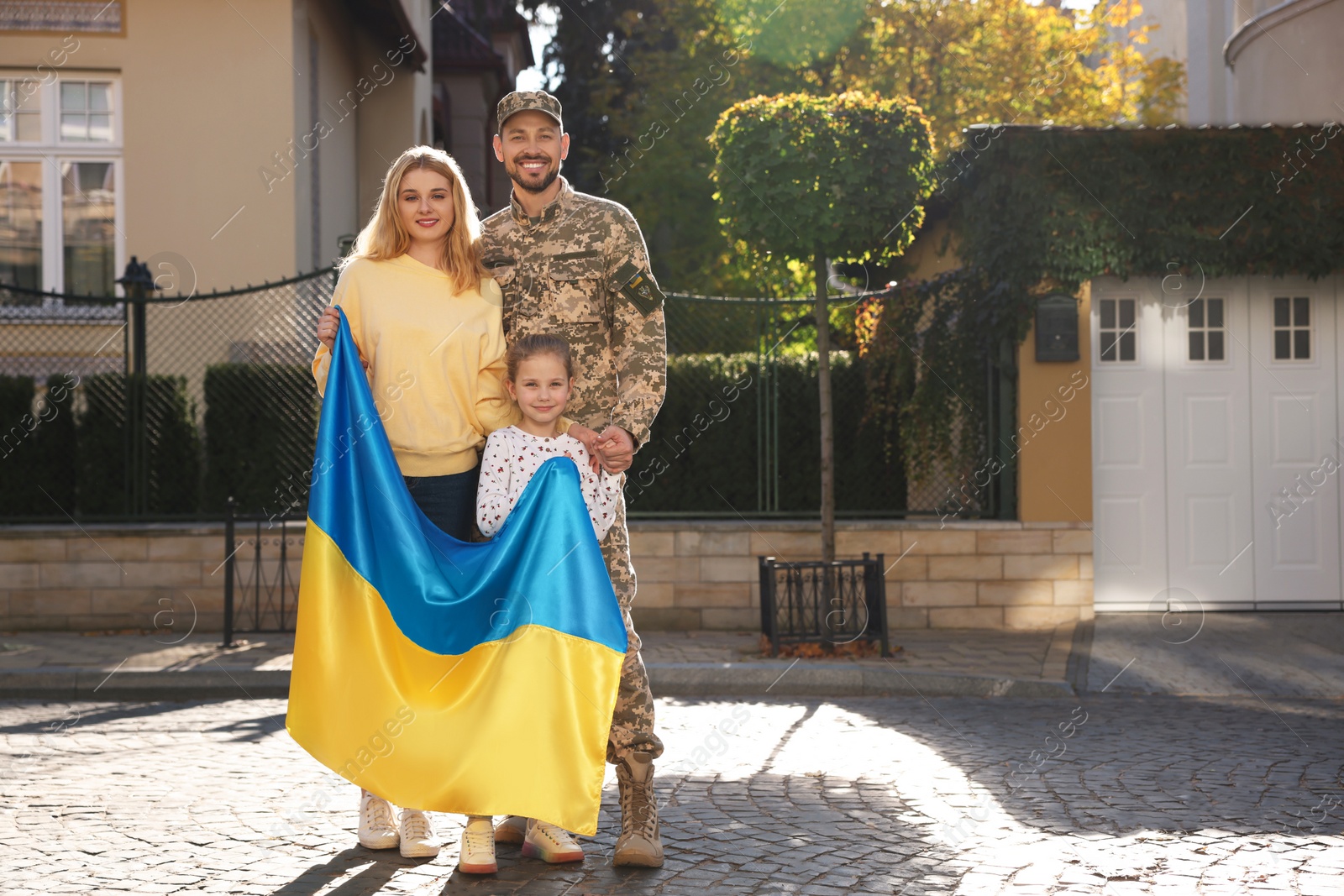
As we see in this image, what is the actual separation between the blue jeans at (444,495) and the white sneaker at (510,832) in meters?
1.03

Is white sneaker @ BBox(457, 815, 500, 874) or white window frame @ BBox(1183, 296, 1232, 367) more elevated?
white window frame @ BBox(1183, 296, 1232, 367)

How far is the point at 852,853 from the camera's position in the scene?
4.46 meters

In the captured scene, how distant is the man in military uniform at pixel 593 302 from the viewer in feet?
14.3

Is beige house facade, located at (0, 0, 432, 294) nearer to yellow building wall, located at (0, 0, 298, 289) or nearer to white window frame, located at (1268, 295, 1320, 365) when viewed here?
yellow building wall, located at (0, 0, 298, 289)

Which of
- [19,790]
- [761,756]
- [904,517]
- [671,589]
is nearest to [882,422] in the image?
[904,517]

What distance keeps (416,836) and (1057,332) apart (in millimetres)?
7727

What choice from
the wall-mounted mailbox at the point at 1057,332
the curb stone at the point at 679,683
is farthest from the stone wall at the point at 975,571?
the curb stone at the point at 679,683

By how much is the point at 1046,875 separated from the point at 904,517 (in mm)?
6906

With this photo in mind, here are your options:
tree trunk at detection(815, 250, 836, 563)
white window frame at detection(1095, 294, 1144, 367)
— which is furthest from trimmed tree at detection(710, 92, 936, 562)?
white window frame at detection(1095, 294, 1144, 367)

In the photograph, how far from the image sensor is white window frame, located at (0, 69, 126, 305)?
14.2 m

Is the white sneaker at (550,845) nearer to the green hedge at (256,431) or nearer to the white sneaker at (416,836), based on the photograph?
the white sneaker at (416,836)

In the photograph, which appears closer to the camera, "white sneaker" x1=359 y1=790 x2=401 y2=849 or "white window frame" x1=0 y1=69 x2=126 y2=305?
"white sneaker" x1=359 y1=790 x2=401 y2=849

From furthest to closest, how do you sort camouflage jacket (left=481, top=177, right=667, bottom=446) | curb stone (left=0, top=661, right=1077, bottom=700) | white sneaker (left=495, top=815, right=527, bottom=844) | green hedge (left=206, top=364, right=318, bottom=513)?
green hedge (left=206, top=364, right=318, bottom=513), curb stone (left=0, top=661, right=1077, bottom=700), white sneaker (left=495, top=815, right=527, bottom=844), camouflage jacket (left=481, top=177, right=667, bottom=446)

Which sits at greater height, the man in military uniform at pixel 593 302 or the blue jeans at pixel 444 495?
the man in military uniform at pixel 593 302
